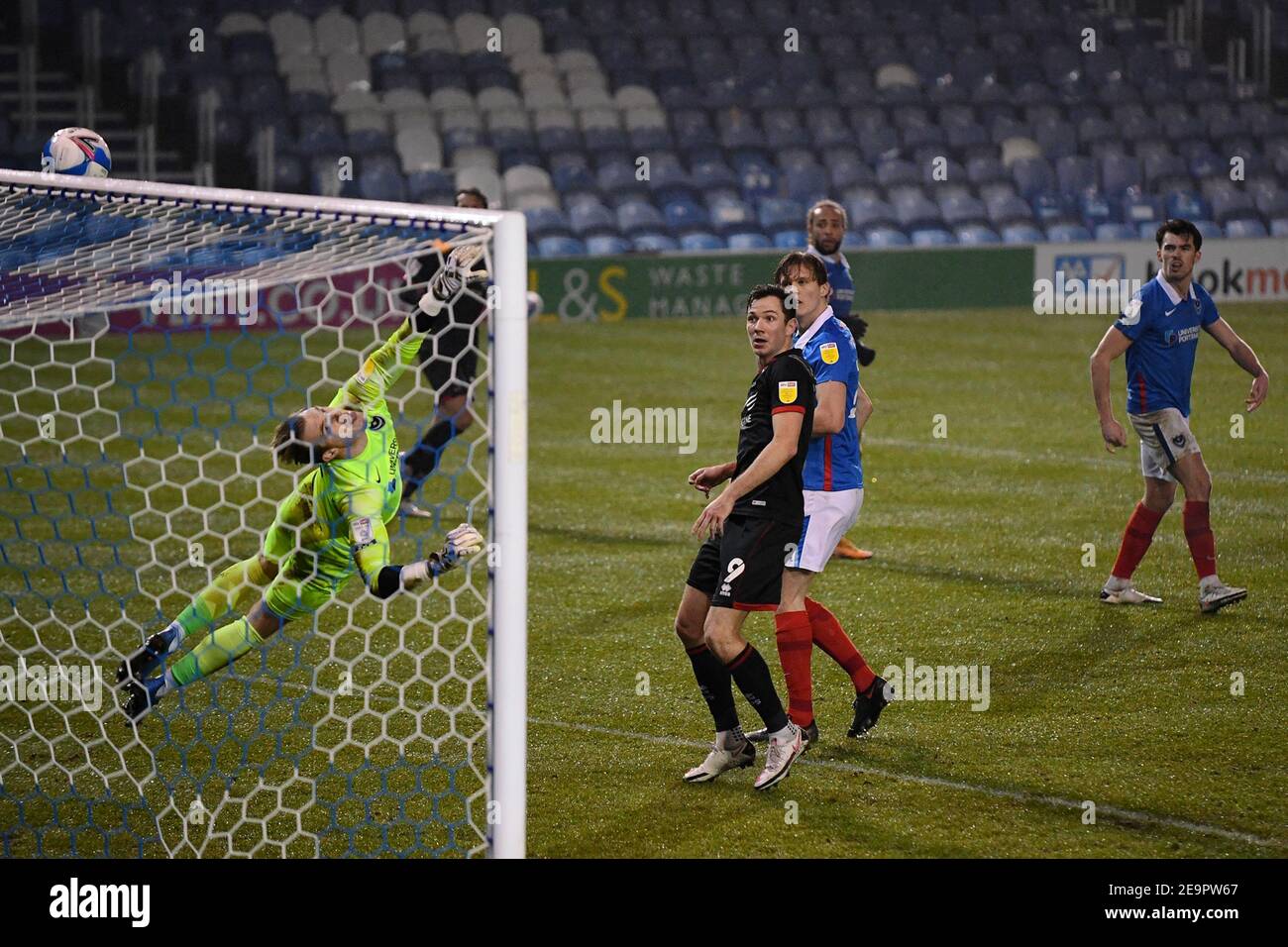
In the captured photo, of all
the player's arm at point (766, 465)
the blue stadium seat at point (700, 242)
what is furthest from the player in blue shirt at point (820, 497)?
the blue stadium seat at point (700, 242)

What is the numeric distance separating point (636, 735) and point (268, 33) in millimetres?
19724

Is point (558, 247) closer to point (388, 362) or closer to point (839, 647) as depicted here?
point (388, 362)

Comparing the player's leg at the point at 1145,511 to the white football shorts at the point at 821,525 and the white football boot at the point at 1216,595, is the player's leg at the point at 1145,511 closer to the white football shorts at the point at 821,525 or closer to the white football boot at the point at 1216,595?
the white football boot at the point at 1216,595

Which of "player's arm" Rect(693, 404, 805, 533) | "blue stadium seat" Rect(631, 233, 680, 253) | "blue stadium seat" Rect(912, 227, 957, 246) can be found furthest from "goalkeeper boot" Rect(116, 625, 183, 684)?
"blue stadium seat" Rect(912, 227, 957, 246)

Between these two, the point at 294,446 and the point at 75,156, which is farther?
the point at 75,156

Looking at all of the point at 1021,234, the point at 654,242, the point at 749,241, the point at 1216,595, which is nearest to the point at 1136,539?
the point at 1216,595

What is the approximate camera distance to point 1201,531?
7906 mm

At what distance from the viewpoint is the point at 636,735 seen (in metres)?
6.29

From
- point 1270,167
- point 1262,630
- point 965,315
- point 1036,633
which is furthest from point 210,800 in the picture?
point 1270,167

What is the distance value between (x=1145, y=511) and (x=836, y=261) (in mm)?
2240

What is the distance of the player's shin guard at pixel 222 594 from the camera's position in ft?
20.5

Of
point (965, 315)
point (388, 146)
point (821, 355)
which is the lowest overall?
point (821, 355)
